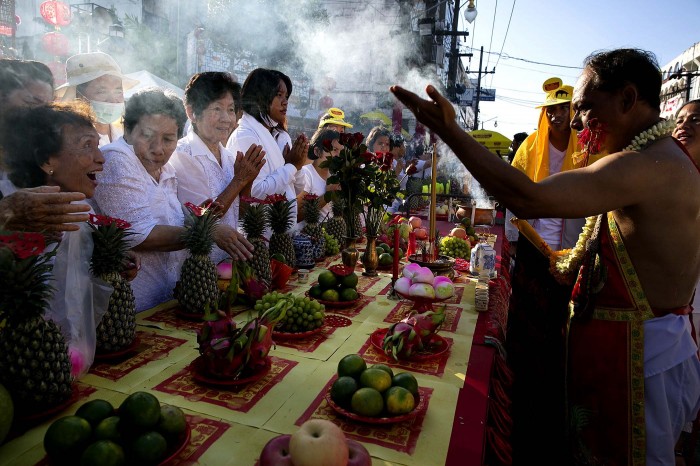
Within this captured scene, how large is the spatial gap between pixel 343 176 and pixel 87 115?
155cm

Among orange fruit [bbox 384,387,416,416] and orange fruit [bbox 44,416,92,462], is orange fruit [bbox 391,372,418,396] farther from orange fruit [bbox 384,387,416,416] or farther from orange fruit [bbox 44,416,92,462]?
orange fruit [bbox 44,416,92,462]

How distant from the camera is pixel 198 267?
2125mm

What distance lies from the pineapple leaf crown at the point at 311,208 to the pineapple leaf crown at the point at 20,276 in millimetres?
2391

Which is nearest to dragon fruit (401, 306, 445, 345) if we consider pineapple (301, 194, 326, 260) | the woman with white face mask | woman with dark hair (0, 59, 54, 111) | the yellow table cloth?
the yellow table cloth

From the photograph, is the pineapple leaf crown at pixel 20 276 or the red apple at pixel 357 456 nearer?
the red apple at pixel 357 456

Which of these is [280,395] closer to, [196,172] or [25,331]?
[25,331]

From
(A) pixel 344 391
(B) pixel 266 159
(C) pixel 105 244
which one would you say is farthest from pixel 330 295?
(B) pixel 266 159

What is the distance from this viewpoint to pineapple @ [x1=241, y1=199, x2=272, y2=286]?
2.54 meters

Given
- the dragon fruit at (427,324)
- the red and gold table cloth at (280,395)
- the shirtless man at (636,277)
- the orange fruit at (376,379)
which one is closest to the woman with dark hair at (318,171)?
the red and gold table cloth at (280,395)

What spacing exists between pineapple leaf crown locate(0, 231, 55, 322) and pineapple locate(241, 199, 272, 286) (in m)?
1.30

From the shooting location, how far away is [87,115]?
6.00 feet

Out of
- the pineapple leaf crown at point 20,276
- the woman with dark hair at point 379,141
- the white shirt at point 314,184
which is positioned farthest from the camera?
the woman with dark hair at point 379,141

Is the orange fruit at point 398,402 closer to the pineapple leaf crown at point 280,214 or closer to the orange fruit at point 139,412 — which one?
the orange fruit at point 139,412

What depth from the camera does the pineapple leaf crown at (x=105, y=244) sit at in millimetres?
1654
